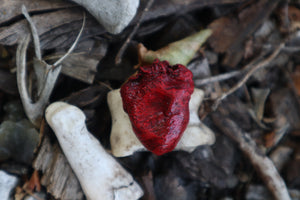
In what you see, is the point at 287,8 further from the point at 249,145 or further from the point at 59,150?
the point at 59,150

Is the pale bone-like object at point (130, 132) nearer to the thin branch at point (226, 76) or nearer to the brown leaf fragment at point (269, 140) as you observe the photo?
the thin branch at point (226, 76)

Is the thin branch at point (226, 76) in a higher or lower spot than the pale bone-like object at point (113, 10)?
lower

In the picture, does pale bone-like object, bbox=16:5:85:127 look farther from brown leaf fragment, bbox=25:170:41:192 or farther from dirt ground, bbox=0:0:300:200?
brown leaf fragment, bbox=25:170:41:192

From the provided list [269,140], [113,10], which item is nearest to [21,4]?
[113,10]

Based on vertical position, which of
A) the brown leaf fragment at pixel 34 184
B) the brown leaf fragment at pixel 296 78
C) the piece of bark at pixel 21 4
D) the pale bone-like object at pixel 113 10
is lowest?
the brown leaf fragment at pixel 34 184

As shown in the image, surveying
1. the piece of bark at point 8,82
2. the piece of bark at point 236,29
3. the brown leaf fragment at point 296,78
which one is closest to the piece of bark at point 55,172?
the piece of bark at point 8,82
